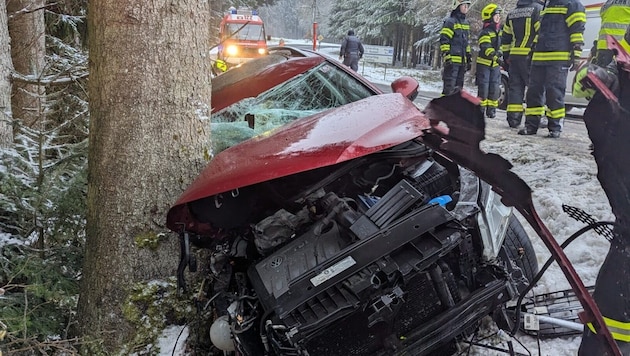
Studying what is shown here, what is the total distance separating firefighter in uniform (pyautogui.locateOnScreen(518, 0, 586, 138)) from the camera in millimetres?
4871

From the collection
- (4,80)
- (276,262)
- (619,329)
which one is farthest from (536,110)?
(4,80)

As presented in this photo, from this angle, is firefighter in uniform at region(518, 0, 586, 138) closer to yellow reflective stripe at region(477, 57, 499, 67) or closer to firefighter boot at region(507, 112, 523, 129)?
firefighter boot at region(507, 112, 523, 129)

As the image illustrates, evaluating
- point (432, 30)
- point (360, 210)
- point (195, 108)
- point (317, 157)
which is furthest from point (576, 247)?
point (432, 30)

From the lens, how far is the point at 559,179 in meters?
3.91

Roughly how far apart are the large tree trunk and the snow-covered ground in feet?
1.16

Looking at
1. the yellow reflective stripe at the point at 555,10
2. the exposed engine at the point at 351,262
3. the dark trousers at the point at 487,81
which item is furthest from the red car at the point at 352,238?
the dark trousers at the point at 487,81

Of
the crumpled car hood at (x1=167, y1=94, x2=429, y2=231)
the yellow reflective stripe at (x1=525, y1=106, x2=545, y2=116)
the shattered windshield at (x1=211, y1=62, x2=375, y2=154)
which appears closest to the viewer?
the crumpled car hood at (x1=167, y1=94, x2=429, y2=231)

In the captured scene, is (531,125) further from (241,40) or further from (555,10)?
(241,40)

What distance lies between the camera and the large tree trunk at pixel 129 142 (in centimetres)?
214

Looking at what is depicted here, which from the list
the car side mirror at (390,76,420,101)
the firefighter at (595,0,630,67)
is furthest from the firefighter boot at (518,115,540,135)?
the car side mirror at (390,76,420,101)

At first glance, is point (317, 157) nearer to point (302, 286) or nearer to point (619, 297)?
point (302, 286)

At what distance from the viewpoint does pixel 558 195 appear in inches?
143

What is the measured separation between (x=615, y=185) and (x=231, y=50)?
14.0m

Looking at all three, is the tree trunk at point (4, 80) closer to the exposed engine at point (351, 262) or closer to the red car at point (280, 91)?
the red car at point (280, 91)
